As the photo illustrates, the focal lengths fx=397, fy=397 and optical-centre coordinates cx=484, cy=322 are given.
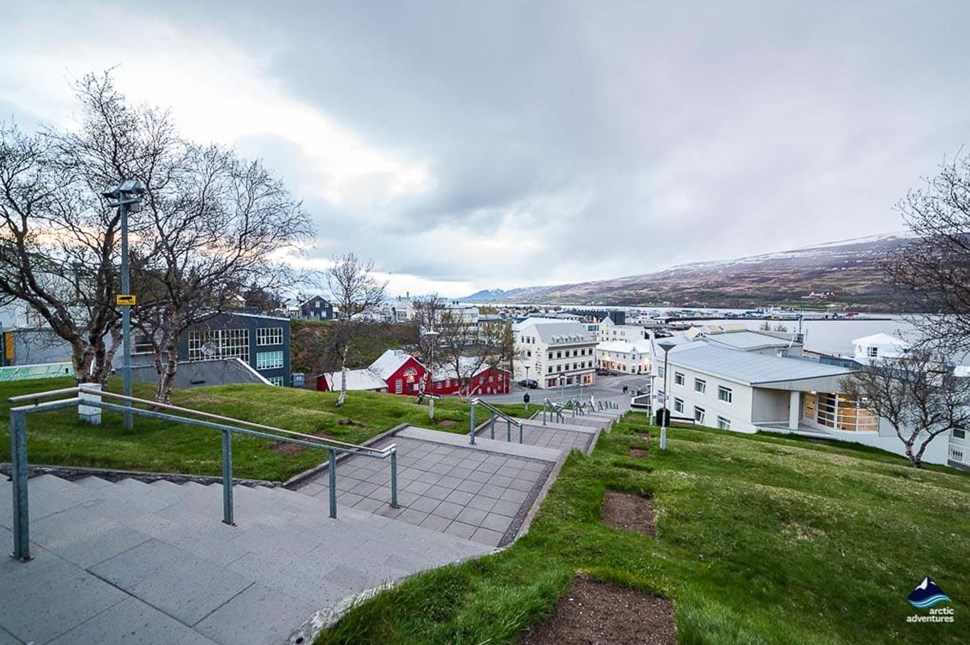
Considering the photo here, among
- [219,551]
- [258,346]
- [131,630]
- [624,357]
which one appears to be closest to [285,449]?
[219,551]

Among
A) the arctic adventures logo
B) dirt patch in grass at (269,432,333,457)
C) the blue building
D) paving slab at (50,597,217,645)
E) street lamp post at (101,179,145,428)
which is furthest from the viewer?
the blue building

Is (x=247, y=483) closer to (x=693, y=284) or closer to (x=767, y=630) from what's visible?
(x=767, y=630)

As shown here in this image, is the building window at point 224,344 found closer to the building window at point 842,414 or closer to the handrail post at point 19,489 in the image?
the handrail post at point 19,489

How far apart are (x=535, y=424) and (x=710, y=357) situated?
18063 millimetres

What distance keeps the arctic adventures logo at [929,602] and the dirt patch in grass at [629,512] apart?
8.48ft

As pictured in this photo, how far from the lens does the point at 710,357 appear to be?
26.2m

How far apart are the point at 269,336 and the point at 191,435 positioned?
30.2m

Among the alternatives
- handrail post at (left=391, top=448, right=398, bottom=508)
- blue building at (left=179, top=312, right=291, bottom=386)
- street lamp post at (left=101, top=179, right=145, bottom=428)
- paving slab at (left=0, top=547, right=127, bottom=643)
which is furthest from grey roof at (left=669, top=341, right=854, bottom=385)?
blue building at (left=179, top=312, right=291, bottom=386)

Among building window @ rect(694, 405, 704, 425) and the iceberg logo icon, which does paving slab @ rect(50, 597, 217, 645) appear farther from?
building window @ rect(694, 405, 704, 425)

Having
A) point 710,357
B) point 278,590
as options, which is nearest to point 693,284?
point 710,357

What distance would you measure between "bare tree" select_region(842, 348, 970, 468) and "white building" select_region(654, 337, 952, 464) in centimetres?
177

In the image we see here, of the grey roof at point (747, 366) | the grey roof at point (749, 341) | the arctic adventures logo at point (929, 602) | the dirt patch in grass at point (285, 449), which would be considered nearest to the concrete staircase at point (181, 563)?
the dirt patch in grass at point (285, 449)

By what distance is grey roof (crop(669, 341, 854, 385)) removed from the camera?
69.1 feet

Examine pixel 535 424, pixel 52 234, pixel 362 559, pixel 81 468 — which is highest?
pixel 52 234
